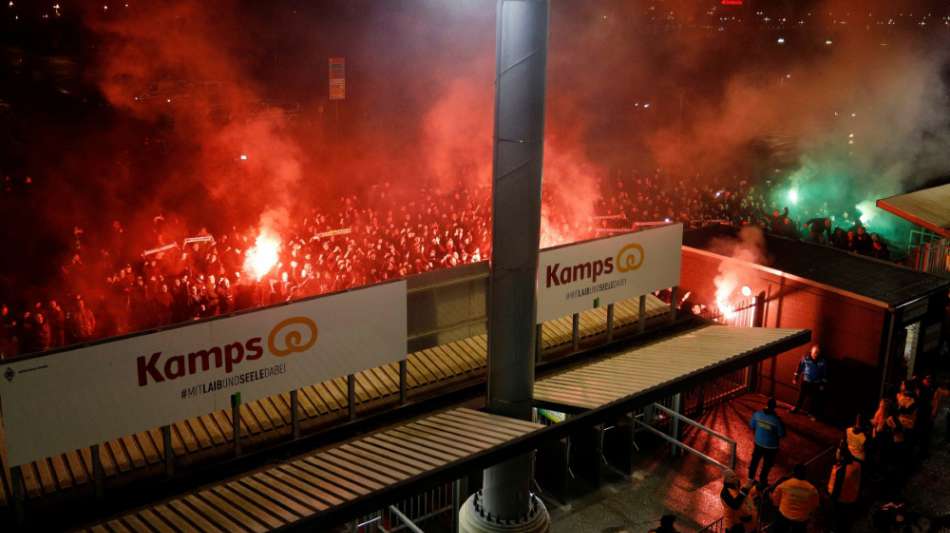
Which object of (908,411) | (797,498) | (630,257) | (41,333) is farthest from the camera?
(41,333)

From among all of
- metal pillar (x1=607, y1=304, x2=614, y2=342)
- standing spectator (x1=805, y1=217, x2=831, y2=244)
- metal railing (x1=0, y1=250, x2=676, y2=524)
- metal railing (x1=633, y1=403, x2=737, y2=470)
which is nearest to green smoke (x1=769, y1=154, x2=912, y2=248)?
standing spectator (x1=805, y1=217, x2=831, y2=244)

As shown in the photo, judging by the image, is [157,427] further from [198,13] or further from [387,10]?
[387,10]

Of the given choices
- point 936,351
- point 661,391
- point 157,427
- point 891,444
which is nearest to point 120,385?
point 157,427

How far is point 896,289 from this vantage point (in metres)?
12.6

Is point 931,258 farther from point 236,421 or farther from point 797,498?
point 236,421

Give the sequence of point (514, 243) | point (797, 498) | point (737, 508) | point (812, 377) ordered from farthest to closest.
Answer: point (812, 377) < point (797, 498) < point (737, 508) < point (514, 243)

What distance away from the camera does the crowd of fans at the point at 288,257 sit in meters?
13.2

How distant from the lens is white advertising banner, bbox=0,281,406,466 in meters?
6.27

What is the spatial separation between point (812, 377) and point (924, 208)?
18.8ft

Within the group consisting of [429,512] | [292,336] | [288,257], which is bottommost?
[429,512]

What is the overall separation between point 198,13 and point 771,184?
2053 centimetres

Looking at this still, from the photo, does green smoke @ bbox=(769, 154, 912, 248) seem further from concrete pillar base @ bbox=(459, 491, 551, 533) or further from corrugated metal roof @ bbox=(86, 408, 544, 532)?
corrugated metal roof @ bbox=(86, 408, 544, 532)

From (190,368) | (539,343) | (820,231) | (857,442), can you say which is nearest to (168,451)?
(190,368)

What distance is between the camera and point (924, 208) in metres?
15.9
